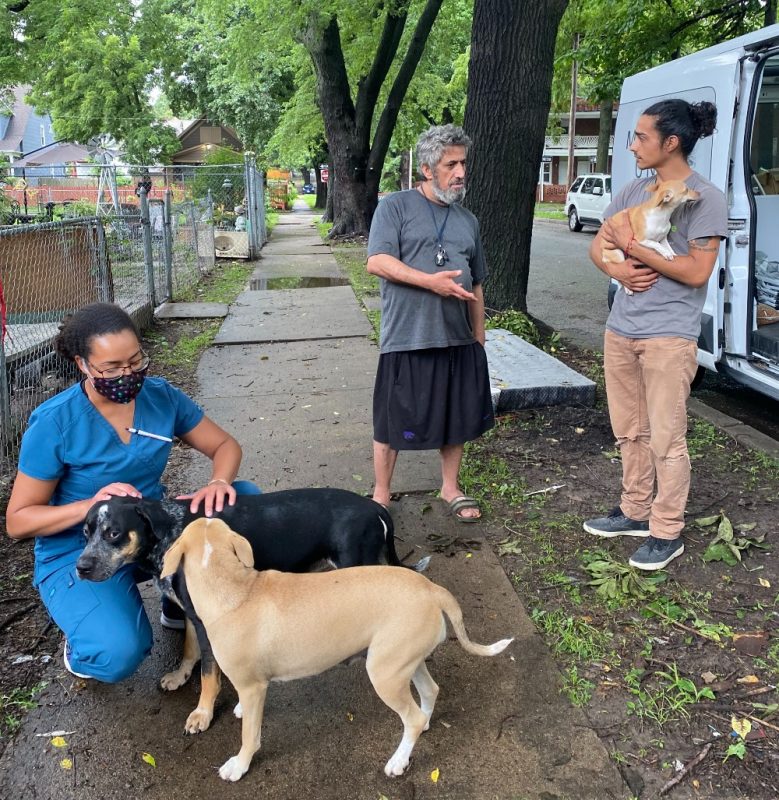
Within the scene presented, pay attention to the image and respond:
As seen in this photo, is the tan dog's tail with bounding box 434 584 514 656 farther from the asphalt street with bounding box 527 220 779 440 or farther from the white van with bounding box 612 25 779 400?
the asphalt street with bounding box 527 220 779 440

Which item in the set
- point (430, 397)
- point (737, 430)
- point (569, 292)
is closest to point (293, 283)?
point (569, 292)

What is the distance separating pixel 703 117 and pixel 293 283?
9.97 metres

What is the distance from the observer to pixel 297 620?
2221mm

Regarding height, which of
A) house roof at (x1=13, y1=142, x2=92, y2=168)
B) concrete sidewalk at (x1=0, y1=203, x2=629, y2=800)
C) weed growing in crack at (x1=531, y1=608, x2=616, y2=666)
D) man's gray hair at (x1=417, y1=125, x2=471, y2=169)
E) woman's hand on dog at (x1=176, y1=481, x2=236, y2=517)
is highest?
house roof at (x1=13, y1=142, x2=92, y2=168)

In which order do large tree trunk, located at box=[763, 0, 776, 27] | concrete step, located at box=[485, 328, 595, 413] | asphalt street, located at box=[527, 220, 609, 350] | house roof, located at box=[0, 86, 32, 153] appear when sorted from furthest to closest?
house roof, located at box=[0, 86, 32, 153] → large tree trunk, located at box=[763, 0, 776, 27] → asphalt street, located at box=[527, 220, 609, 350] → concrete step, located at box=[485, 328, 595, 413]

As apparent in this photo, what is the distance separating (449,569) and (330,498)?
0.99m

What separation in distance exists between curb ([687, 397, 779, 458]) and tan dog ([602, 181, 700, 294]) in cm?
221

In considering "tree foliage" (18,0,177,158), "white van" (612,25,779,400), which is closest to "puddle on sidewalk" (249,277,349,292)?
"white van" (612,25,779,400)

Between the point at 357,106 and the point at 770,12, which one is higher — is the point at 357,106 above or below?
below

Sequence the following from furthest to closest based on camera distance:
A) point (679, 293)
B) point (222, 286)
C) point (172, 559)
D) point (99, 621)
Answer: point (222, 286), point (679, 293), point (99, 621), point (172, 559)

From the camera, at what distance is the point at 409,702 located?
2242 mm

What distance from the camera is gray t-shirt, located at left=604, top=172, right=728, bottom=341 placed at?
10.3ft

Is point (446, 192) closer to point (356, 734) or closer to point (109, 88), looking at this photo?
point (356, 734)

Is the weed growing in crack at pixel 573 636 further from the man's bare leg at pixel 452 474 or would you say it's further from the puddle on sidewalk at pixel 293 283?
the puddle on sidewalk at pixel 293 283
